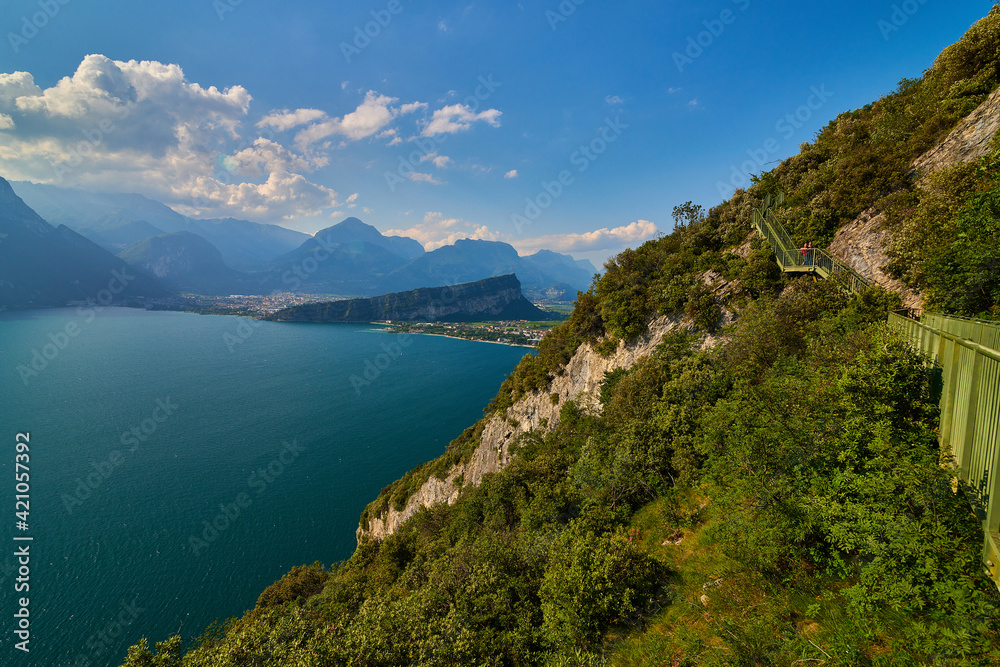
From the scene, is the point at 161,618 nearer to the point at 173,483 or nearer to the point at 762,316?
the point at 173,483

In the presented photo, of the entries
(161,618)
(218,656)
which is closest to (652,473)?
(218,656)

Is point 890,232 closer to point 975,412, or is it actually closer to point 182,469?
point 975,412

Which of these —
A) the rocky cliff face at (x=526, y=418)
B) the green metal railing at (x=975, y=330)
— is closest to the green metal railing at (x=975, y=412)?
the green metal railing at (x=975, y=330)

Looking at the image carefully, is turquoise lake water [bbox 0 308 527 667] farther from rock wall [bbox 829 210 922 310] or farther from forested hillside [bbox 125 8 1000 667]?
rock wall [bbox 829 210 922 310]

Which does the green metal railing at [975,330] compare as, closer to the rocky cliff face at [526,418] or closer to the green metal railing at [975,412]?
the green metal railing at [975,412]

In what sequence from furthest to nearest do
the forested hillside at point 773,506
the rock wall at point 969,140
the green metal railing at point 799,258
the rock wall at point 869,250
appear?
the green metal railing at point 799,258 < the rock wall at point 869,250 < the rock wall at point 969,140 < the forested hillside at point 773,506

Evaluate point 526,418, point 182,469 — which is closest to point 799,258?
point 526,418

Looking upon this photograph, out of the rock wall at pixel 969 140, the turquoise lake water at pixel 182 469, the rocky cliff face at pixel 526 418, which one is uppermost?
the rock wall at pixel 969 140
